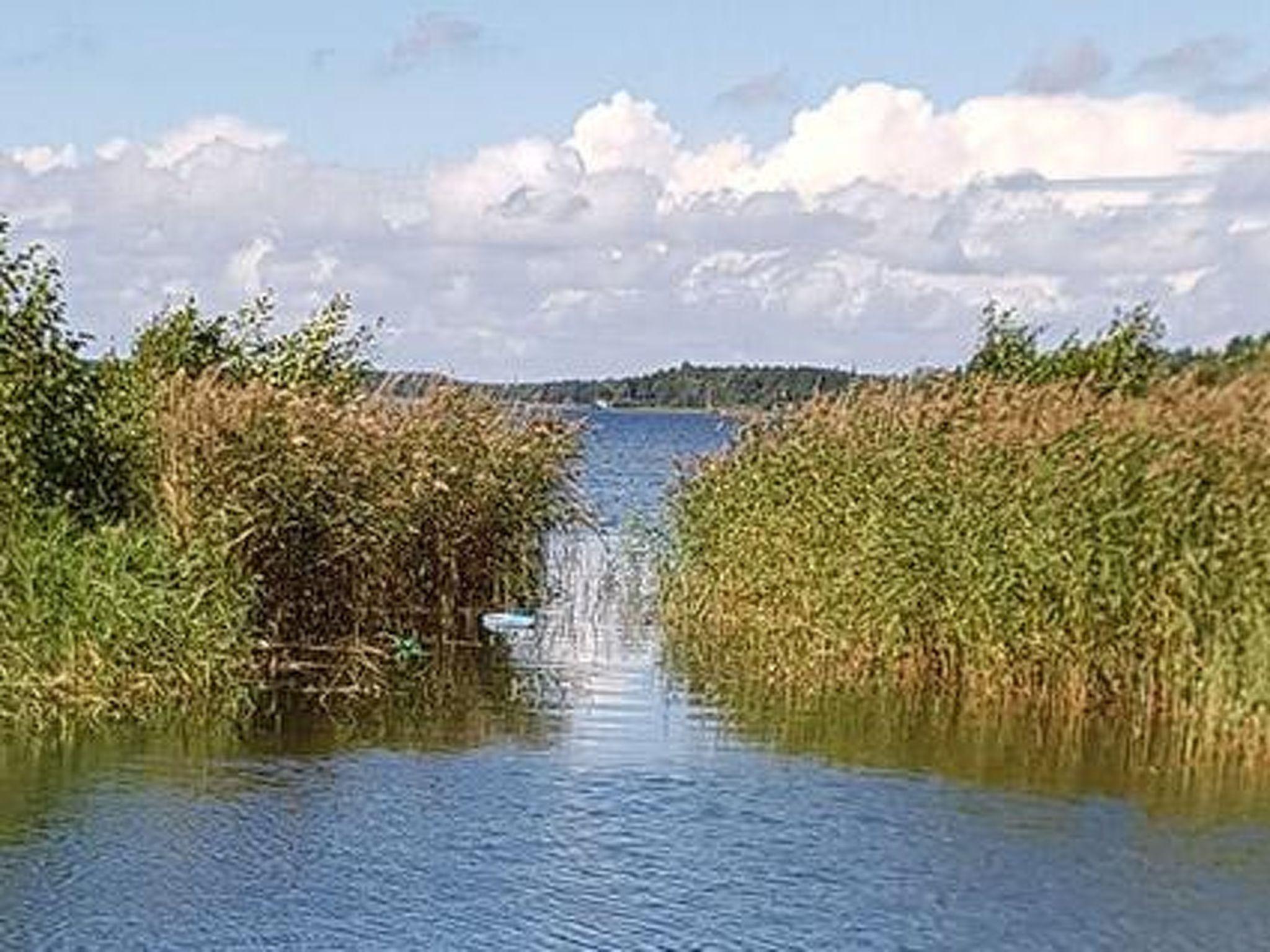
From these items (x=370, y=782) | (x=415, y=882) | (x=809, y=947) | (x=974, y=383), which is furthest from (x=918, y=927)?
(x=974, y=383)

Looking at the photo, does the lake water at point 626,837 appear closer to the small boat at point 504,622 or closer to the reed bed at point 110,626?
the reed bed at point 110,626

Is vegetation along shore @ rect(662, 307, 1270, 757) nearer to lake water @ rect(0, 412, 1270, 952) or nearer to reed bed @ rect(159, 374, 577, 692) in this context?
lake water @ rect(0, 412, 1270, 952)

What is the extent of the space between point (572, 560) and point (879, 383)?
847 cm

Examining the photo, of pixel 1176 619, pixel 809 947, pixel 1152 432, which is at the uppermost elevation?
pixel 1152 432

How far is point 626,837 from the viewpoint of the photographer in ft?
44.2

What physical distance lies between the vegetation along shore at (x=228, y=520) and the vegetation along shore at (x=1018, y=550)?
2.80 m

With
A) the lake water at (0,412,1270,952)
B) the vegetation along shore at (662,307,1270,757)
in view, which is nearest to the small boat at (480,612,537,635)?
the vegetation along shore at (662,307,1270,757)

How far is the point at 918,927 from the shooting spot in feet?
38.3

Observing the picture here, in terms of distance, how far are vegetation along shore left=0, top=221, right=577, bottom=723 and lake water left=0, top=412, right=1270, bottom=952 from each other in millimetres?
1001

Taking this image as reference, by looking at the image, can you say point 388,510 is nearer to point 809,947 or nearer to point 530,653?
point 530,653

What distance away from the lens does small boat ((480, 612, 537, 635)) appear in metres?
23.1

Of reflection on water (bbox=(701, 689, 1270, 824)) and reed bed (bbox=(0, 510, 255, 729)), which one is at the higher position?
reed bed (bbox=(0, 510, 255, 729))

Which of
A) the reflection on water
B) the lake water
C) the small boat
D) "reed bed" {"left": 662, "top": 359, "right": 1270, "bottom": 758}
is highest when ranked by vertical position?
"reed bed" {"left": 662, "top": 359, "right": 1270, "bottom": 758}

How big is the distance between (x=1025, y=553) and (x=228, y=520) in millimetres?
6069
